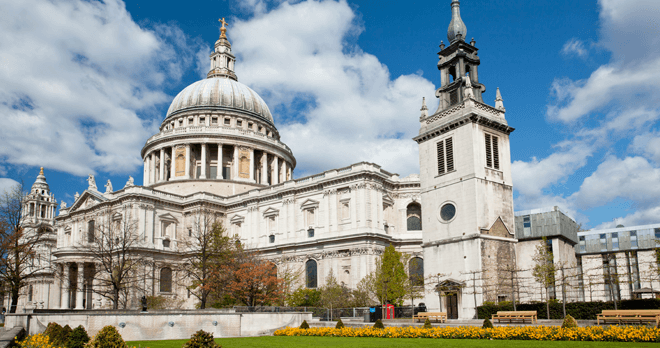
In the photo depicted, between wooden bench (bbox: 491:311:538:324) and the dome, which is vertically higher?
the dome

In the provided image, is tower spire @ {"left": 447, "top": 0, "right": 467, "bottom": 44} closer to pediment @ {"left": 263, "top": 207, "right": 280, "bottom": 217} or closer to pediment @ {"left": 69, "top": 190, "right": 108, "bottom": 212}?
pediment @ {"left": 263, "top": 207, "right": 280, "bottom": 217}

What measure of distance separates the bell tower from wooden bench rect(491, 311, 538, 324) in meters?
6.52

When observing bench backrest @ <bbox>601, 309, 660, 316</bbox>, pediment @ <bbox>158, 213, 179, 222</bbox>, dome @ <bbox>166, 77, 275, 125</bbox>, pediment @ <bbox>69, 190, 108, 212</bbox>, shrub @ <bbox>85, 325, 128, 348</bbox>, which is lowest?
bench backrest @ <bbox>601, 309, 660, 316</bbox>

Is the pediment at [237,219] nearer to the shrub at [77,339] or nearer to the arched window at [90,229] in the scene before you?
the arched window at [90,229]

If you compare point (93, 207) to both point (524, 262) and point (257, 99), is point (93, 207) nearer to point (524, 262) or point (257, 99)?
point (257, 99)

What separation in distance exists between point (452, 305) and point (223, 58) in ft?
232

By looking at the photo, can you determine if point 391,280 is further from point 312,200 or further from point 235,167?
point 235,167

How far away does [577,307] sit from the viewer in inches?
1238

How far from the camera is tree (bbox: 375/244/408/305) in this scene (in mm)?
44531

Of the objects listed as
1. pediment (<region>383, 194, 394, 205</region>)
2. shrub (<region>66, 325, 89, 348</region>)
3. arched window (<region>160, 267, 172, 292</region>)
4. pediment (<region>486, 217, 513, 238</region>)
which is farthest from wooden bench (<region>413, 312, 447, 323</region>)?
arched window (<region>160, 267, 172, 292</region>)

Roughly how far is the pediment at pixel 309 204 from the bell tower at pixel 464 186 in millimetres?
16949

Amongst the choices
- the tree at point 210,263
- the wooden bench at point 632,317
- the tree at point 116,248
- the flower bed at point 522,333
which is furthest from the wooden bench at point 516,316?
the tree at point 116,248

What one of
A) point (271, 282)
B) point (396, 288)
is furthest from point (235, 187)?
point (396, 288)

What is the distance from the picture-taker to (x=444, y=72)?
156 feet
